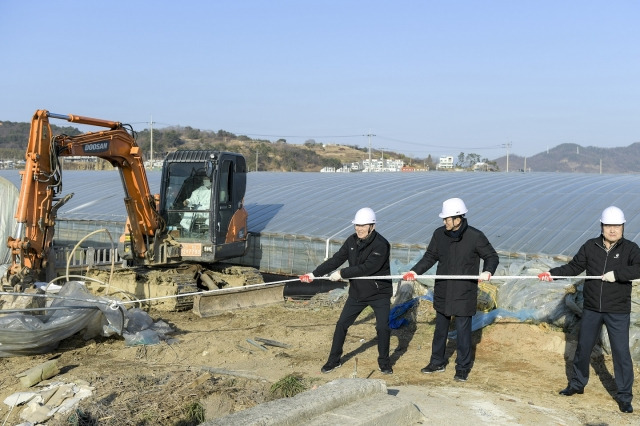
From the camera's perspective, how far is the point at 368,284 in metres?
8.40

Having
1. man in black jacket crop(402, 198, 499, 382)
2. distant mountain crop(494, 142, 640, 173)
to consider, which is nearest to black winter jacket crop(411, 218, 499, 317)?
man in black jacket crop(402, 198, 499, 382)

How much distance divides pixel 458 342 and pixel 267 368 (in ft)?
7.92

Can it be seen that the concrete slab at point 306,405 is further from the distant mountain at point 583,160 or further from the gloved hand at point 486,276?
the distant mountain at point 583,160

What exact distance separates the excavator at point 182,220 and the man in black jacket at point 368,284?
5.00 m

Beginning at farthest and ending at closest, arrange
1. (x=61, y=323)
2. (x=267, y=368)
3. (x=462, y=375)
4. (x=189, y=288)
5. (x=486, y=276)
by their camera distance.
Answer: (x=189, y=288) → (x=61, y=323) → (x=267, y=368) → (x=462, y=375) → (x=486, y=276)

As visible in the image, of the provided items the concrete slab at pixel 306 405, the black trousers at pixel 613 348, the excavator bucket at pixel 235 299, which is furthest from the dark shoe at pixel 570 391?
the excavator bucket at pixel 235 299

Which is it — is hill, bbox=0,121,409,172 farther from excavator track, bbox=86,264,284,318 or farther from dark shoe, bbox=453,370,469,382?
dark shoe, bbox=453,370,469,382

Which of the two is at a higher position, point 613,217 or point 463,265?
point 613,217

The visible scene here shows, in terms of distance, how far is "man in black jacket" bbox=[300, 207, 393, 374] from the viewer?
8.39 meters

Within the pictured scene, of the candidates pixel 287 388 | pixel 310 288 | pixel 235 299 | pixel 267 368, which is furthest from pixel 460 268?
pixel 310 288

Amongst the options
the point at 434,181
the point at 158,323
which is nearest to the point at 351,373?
the point at 158,323

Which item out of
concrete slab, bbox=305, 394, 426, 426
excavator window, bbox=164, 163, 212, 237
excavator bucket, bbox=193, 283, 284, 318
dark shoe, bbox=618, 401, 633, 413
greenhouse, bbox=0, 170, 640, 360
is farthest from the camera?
excavator window, bbox=164, 163, 212, 237

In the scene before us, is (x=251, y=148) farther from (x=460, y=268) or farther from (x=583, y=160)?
(x=583, y=160)

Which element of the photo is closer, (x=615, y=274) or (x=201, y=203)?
(x=615, y=274)
